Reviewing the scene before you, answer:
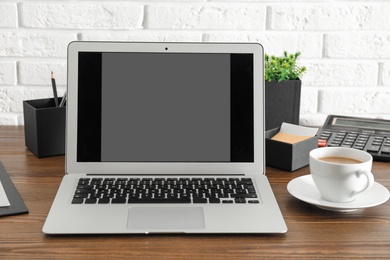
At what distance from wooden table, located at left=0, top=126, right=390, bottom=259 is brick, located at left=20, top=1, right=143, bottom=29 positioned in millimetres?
641

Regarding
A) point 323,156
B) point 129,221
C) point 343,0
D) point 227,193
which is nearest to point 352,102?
point 343,0

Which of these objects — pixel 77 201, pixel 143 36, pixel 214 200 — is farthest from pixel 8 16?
pixel 214 200

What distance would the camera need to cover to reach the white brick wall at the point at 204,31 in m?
1.56

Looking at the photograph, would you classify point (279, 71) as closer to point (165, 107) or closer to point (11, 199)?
point (165, 107)

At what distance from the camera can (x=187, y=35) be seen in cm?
158

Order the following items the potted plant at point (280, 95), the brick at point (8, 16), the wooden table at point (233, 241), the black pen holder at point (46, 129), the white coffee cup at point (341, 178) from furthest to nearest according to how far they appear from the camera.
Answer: the brick at point (8, 16) → the potted plant at point (280, 95) → the black pen holder at point (46, 129) → the white coffee cup at point (341, 178) → the wooden table at point (233, 241)

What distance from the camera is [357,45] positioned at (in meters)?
1.60

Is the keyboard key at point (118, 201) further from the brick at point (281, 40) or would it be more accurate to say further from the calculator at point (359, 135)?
the brick at point (281, 40)

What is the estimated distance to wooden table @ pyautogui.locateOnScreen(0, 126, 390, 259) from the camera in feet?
2.82

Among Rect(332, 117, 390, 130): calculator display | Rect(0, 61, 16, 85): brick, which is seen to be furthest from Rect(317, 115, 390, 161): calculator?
Rect(0, 61, 16, 85): brick

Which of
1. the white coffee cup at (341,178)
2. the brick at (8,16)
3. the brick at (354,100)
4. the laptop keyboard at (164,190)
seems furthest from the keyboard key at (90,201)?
the brick at (354,100)

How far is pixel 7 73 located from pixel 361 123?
90 cm

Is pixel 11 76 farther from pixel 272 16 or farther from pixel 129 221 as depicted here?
pixel 129 221

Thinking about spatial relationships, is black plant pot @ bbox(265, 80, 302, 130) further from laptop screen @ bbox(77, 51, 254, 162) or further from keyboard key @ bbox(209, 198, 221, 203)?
keyboard key @ bbox(209, 198, 221, 203)
